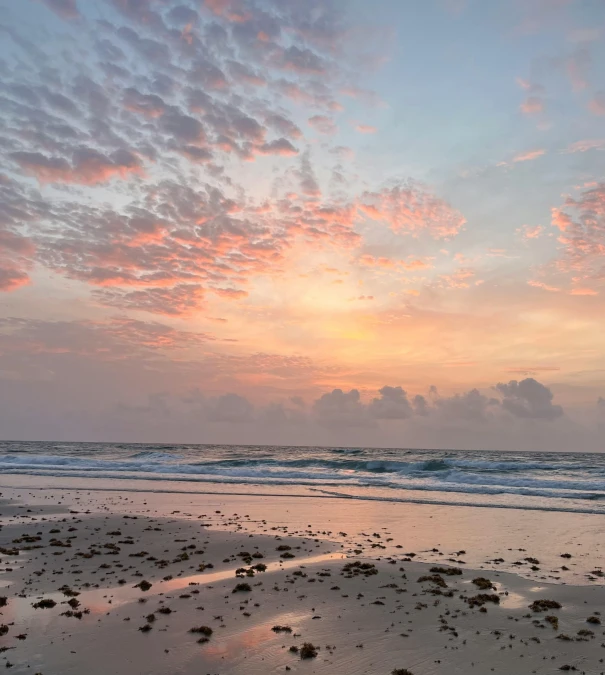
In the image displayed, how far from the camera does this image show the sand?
8.88 metres

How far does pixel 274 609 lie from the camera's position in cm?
A: 1148

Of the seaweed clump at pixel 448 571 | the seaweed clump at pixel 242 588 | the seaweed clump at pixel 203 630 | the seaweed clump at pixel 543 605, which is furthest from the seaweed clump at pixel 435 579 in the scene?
the seaweed clump at pixel 203 630

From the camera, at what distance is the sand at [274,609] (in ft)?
29.1

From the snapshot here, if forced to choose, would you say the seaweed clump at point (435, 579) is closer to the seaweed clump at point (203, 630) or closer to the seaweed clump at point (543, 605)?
the seaweed clump at point (543, 605)

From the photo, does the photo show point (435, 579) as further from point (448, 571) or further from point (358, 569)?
point (358, 569)

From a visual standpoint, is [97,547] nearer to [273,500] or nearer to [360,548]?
[360,548]

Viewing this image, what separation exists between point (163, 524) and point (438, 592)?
13.7m

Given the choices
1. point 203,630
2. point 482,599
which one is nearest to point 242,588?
point 203,630

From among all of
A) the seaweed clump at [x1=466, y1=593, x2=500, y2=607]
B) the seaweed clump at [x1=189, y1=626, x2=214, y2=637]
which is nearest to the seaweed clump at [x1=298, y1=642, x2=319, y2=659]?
the seaweed clump at [x1=189, y1=626, x2=214, y2=637]

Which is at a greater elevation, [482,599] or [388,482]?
[388,482]

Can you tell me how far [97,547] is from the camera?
57.9 feet

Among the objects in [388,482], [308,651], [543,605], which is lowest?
[543,605]

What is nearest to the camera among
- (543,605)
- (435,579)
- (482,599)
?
(543,605)

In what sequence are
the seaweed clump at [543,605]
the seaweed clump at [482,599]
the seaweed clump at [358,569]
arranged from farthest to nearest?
the seaweed clump at [358,569] → the seaweed clump at [482,599] → the seaweed clump at [543,605]
